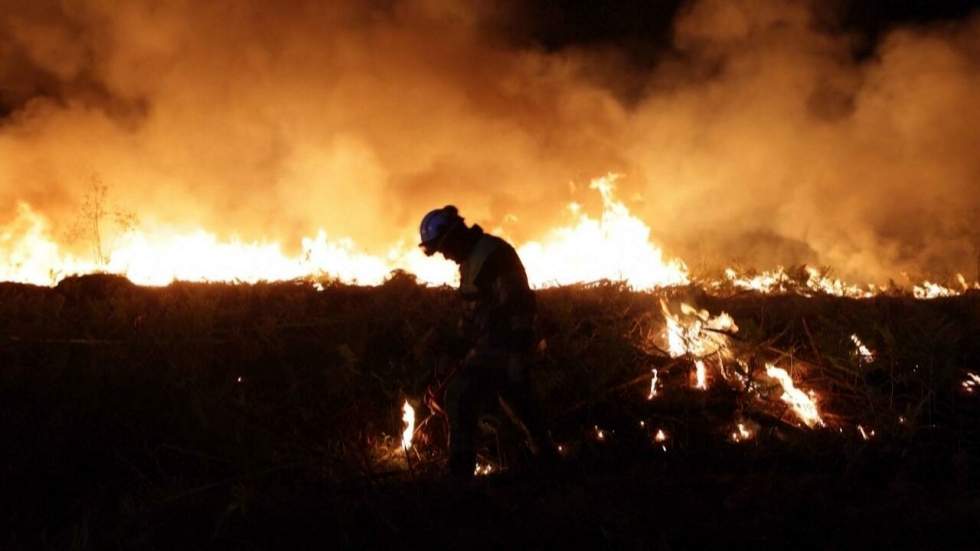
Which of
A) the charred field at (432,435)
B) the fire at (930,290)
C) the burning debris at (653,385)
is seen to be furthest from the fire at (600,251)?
the burning debris at (653,385)

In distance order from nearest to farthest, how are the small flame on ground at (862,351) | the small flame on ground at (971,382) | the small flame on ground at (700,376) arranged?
the small flame on ground at (971,382) → the small flame on ground at (862,351) → the small flame on ground at (700,376)

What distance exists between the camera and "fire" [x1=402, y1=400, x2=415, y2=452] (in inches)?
221

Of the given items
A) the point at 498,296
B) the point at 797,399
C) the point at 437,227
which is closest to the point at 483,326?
the point at 498,296

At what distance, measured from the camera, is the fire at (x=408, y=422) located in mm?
5603

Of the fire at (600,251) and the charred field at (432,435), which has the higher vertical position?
the fire at (600,251)

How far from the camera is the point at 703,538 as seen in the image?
3.53 metres

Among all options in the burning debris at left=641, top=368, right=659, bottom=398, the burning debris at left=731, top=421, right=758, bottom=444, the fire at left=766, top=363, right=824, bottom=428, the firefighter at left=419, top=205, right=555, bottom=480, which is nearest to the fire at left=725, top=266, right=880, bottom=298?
the fire at left=766, top=363, right=824, bottom=428

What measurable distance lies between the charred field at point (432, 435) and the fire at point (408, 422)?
0.07 m

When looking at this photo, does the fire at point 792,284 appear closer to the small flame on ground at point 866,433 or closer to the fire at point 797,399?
the fire at point 797,399

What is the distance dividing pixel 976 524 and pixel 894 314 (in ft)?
17.3

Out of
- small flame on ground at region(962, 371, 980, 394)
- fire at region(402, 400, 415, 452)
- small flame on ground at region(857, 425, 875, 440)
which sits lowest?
small flame on ground at region(857, 425, 875, 440)

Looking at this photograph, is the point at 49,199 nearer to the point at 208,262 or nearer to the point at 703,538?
the point at 208,262

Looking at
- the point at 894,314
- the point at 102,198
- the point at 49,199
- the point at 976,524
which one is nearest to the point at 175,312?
the point at 976,524

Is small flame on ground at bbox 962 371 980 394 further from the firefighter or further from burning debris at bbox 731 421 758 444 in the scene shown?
the firefighter
